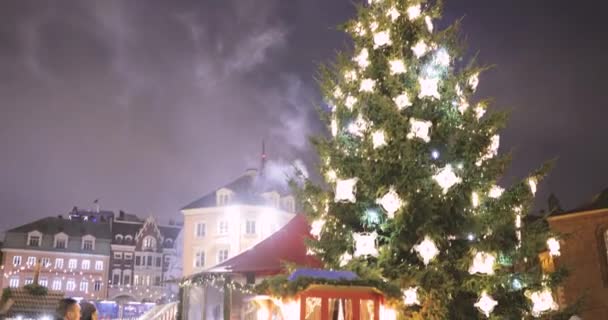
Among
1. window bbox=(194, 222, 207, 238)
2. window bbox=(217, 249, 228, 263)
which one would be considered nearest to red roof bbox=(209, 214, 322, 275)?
window bbox=(217, 249, 228, 263)

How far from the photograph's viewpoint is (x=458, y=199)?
29.0 feet

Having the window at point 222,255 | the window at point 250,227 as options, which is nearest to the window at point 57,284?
the window at point 222,255

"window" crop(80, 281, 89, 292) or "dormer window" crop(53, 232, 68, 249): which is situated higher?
"dormer window" crop(53, 232, 68, 249)

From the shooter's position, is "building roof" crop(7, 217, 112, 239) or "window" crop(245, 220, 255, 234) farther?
"building roof" crop(7, 217, 112, 239)

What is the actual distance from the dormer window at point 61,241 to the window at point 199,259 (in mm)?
22797

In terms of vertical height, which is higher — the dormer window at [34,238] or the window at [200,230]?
the dormer window at [34,238]

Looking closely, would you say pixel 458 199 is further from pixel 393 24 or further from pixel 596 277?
pixel 596 277

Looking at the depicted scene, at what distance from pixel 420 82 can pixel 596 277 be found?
1952 cm

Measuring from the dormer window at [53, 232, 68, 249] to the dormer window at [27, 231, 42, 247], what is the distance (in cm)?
162

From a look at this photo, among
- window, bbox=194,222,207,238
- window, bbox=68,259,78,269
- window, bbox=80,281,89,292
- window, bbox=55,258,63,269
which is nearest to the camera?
window, bbox=194,222,207,238

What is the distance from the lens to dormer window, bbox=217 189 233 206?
45875mm

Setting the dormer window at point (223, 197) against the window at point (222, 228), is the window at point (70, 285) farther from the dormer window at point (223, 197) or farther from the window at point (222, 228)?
the dormer window at point (223, 197)

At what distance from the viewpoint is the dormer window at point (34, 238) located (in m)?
59.2

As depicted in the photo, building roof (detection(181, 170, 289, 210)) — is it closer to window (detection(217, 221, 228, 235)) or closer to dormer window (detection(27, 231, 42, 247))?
window (detection(217, 221, 228, 235))
